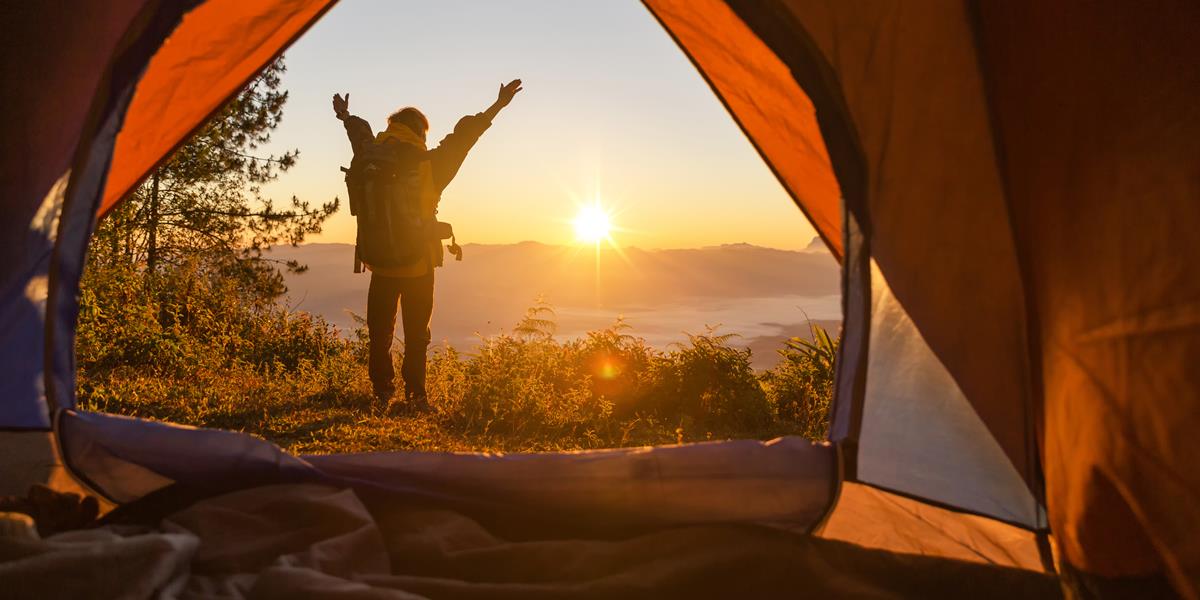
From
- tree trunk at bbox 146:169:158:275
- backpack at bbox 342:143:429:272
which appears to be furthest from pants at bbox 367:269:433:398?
tree trunk at bbox 146:169:158:275

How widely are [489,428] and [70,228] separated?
2.91m

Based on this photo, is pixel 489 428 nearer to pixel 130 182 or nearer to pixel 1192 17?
pixel 130 182

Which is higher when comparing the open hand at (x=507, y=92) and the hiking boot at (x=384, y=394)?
the open hand at (x=507, y=92)

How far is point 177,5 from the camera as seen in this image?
233 cm

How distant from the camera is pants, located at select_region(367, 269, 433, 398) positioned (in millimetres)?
4805

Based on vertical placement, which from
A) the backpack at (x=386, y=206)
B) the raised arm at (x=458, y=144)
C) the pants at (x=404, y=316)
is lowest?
the pants at (x=404, y=316)

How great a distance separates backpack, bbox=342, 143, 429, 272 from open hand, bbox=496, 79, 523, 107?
0.62m

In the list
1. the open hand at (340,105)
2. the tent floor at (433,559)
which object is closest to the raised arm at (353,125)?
the open hand at (340,105)

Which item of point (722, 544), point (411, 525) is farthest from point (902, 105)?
point (411, 525)

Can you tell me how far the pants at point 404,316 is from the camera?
15.8 feet

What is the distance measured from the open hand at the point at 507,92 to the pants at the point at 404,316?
113 centimetres

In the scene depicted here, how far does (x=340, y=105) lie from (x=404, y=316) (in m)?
1.33

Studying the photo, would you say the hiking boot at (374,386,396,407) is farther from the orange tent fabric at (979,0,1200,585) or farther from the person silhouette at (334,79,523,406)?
the orange tent fabric at (979,0,1200,585)

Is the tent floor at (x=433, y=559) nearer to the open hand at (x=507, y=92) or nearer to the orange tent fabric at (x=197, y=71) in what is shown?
the orange tent fabric at (x=197, y=71)
